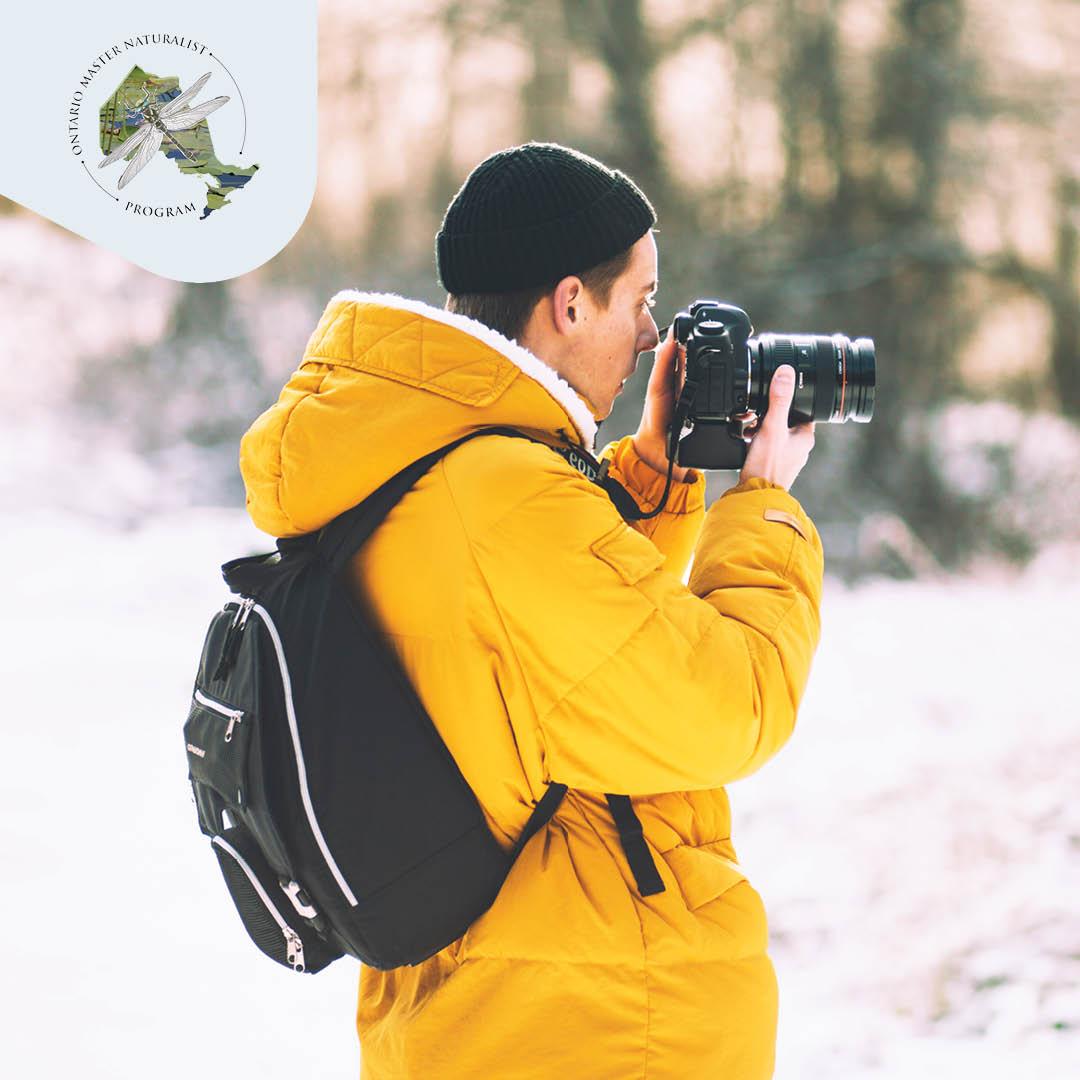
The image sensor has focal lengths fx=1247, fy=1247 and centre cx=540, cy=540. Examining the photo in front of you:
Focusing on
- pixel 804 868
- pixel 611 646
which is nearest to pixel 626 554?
pixel 611 646

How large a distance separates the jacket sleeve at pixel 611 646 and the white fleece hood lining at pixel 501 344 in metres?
0.08

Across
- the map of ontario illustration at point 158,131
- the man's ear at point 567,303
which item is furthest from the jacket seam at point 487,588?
the map of ontario illustration at point 158,131

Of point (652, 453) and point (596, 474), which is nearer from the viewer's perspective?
point (596, 474)

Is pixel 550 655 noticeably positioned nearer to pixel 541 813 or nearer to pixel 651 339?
pixel 541 813

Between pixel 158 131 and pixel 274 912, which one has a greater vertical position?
pixel 158 131

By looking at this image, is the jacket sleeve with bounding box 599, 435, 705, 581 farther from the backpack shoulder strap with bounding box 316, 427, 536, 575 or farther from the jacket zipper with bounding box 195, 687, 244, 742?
the jacket zipper with bounding box 195, 687, 244, 742

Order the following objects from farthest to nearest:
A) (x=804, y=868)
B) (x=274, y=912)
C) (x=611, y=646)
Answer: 1. (x=804, y=868)
2. (x=274, y=912)
3. (x=611, y=646)

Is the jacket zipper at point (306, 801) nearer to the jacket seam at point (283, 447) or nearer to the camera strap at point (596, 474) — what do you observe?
the jacket seam at point (283, 447)

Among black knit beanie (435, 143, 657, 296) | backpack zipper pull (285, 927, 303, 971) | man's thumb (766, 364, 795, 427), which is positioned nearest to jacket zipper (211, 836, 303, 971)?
backpack zipper pull (285, 927, 303, 971)

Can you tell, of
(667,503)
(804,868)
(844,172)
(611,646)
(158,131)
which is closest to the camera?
(611,646)

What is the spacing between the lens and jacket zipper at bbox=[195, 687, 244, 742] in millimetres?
1060

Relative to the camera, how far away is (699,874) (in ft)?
3.65

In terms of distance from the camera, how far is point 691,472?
4.75 ft

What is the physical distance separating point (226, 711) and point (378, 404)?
0.97 feet
